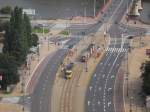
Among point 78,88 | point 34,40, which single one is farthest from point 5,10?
point 78,88

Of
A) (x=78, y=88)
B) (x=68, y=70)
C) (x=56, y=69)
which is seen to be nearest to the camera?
(x=78, y=88)

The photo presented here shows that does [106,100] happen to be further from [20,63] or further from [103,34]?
[103,34]

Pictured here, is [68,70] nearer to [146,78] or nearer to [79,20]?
[146,78]

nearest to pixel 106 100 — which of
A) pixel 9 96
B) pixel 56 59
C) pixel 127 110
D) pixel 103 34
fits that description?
pixel 127 110

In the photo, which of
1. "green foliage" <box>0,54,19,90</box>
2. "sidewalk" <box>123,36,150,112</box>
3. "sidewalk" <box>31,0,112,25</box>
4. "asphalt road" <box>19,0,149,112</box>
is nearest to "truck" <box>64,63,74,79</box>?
"asphalt road" <box>19,0,149,112</box>

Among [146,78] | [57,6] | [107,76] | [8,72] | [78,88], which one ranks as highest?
[57,6]

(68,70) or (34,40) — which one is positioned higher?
(34,40)

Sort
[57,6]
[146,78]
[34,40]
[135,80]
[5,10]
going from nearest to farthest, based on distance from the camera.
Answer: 1. [146,78]
2. [135,80]
3. [34,40]
4. [5,10]
5. [57,6]
